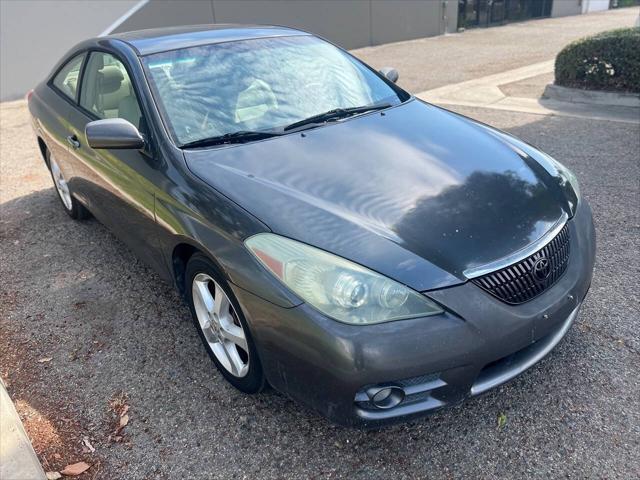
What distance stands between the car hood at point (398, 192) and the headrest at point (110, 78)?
→ 101 centimetres

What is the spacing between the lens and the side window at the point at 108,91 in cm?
301

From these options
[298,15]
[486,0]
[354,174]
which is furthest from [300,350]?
[486,0]

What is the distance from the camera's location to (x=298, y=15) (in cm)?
1391

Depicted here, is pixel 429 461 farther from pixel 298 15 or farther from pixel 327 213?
pixel 298 15

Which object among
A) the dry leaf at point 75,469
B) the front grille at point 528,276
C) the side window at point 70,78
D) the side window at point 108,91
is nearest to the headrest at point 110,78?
the side window at point 108,91

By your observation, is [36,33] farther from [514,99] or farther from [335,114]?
[335,114]

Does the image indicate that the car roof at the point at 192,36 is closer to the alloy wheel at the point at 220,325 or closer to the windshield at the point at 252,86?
the windshield at the point at 252,86

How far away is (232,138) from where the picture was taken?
2742mm

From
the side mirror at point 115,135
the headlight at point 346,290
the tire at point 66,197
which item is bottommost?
the tire at point 66,197

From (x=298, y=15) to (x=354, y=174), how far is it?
12.8 meters

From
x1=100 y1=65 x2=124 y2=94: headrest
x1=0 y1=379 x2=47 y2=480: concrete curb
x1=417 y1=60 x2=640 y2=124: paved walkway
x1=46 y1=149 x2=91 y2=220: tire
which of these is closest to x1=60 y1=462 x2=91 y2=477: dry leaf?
x1=0 y1=379 x2=47 y2=480: concrete curb

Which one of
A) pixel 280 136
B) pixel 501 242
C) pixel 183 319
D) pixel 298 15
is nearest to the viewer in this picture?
pixel 501 242

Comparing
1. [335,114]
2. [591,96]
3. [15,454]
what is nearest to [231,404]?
[15,454]

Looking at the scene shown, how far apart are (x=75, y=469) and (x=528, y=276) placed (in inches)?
79.5
